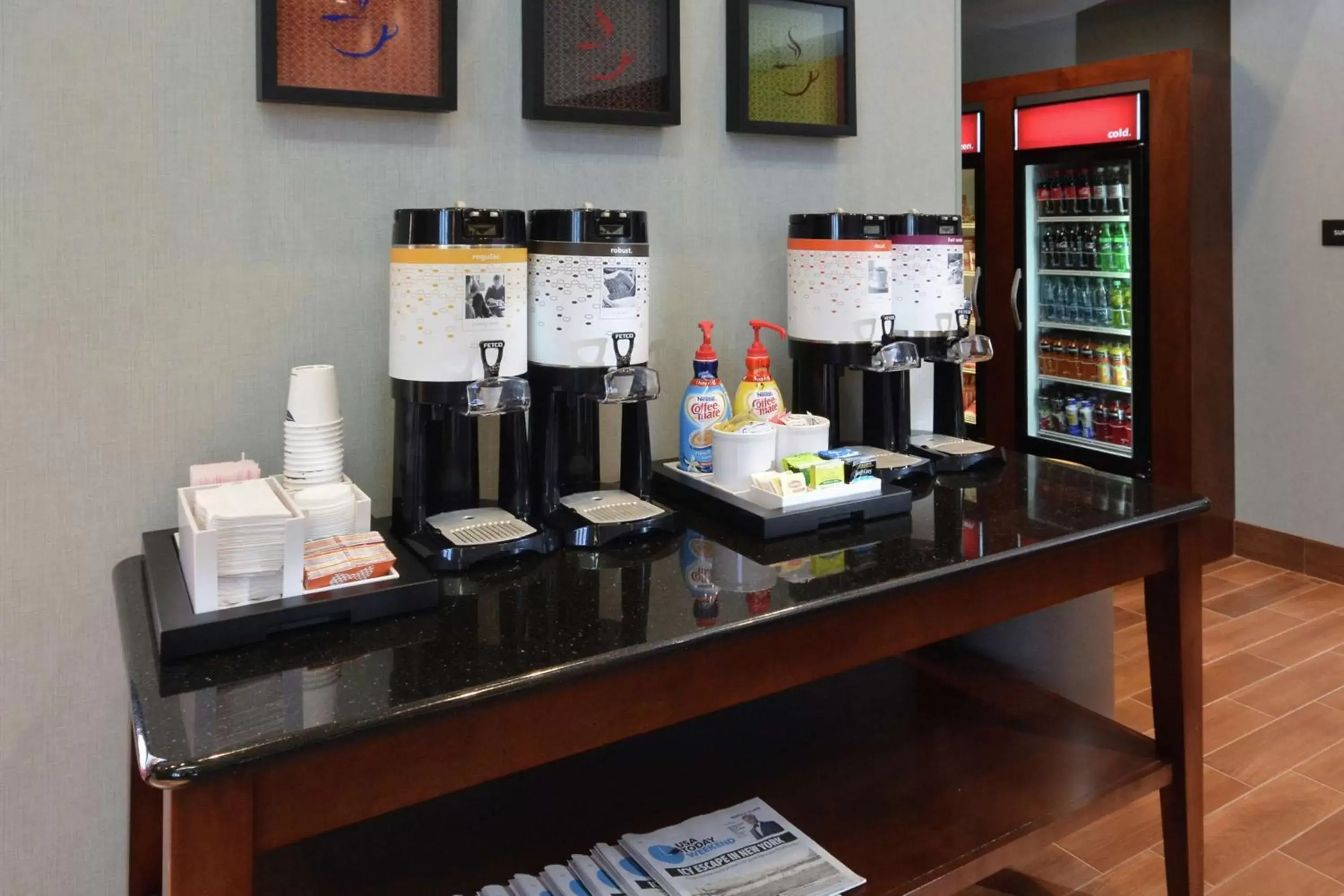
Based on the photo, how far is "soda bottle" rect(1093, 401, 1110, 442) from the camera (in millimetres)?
4562

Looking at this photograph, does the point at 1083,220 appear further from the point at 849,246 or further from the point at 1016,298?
the point at 849,246

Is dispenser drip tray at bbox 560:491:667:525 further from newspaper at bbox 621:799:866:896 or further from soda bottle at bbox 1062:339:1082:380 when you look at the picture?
soda bottle at bbox 1062:339:1082:380

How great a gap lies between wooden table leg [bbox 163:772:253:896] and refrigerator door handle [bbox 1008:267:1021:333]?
12.7 feet

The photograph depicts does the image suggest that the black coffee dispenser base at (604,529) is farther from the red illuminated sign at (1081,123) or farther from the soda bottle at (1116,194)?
the soda bottle at (1116,194)

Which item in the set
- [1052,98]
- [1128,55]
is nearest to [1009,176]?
[1052,98]

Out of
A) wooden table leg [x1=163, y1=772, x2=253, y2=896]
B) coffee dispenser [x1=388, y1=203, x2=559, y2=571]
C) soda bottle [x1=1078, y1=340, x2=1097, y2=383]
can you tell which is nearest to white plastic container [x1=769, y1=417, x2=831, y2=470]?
coffee dispenser [x1=388, y1=203, x2=559, y2=571]

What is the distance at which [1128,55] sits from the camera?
16.1 feet

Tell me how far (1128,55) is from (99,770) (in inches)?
202

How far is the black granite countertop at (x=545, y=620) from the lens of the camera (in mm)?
941

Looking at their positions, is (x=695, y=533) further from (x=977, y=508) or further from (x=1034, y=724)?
(x=1034, y=724)

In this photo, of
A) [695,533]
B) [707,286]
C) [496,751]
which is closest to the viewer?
[496,751]

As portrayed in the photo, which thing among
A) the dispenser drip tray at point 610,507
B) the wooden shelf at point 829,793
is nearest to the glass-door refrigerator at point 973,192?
the wooden shelf at point 829,793

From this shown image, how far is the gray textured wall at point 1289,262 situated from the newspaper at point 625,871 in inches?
139

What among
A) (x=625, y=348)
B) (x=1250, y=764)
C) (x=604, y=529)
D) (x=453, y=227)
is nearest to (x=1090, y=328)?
(x=1250, y=764)
